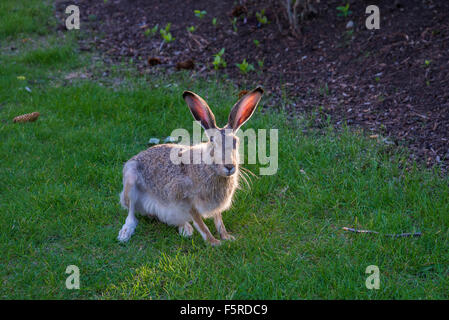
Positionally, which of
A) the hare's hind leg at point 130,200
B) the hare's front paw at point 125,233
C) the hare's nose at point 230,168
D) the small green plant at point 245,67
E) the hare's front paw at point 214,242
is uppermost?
the small green plant at point 245,67

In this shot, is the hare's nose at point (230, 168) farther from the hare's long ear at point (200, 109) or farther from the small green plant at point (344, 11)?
the small green plant at point (344, 11)

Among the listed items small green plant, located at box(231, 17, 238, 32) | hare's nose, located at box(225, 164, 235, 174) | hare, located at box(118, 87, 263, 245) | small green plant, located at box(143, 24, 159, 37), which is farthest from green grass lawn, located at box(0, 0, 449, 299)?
small green plant, located at box(143, 24, 159, 37)

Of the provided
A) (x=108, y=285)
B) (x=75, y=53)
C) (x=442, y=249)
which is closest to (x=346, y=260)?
(x=442, y=249)

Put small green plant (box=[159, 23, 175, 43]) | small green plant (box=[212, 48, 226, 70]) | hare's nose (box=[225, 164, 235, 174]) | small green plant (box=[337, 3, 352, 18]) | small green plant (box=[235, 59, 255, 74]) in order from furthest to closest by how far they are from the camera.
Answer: small green plant (box=[159, 23, 175, 43]) < small green plant (box=[337, 3, 352, 18]) < small green plant (box=[212, 48, 226, 70]) < small green plant (box=[235, 59, 255, 74]) < hare's nose (box=[225, 164, 235, 174])

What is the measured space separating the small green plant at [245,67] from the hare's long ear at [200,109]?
11.4ft

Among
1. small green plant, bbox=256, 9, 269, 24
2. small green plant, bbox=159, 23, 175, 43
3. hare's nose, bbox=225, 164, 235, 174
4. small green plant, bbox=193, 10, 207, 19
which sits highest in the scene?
small green plant, bbox=193, 10, 207, 19

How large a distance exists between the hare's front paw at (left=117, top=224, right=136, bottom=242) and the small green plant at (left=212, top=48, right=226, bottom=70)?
3.93m

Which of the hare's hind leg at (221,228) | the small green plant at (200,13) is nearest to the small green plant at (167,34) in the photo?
the small green plant at (200,13)

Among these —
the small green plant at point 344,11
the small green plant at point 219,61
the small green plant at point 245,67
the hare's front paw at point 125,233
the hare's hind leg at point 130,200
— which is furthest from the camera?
the small green plant at point 344,11

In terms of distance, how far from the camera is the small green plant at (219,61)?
8.13 meters

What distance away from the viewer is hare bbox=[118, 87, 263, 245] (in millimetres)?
Result: 4594

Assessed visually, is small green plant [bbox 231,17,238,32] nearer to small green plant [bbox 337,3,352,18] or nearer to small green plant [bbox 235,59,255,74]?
small green plant [bbox 235,59,255,74]

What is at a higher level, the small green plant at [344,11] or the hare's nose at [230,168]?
the small green plant at [344,11]

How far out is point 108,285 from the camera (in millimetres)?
4254
